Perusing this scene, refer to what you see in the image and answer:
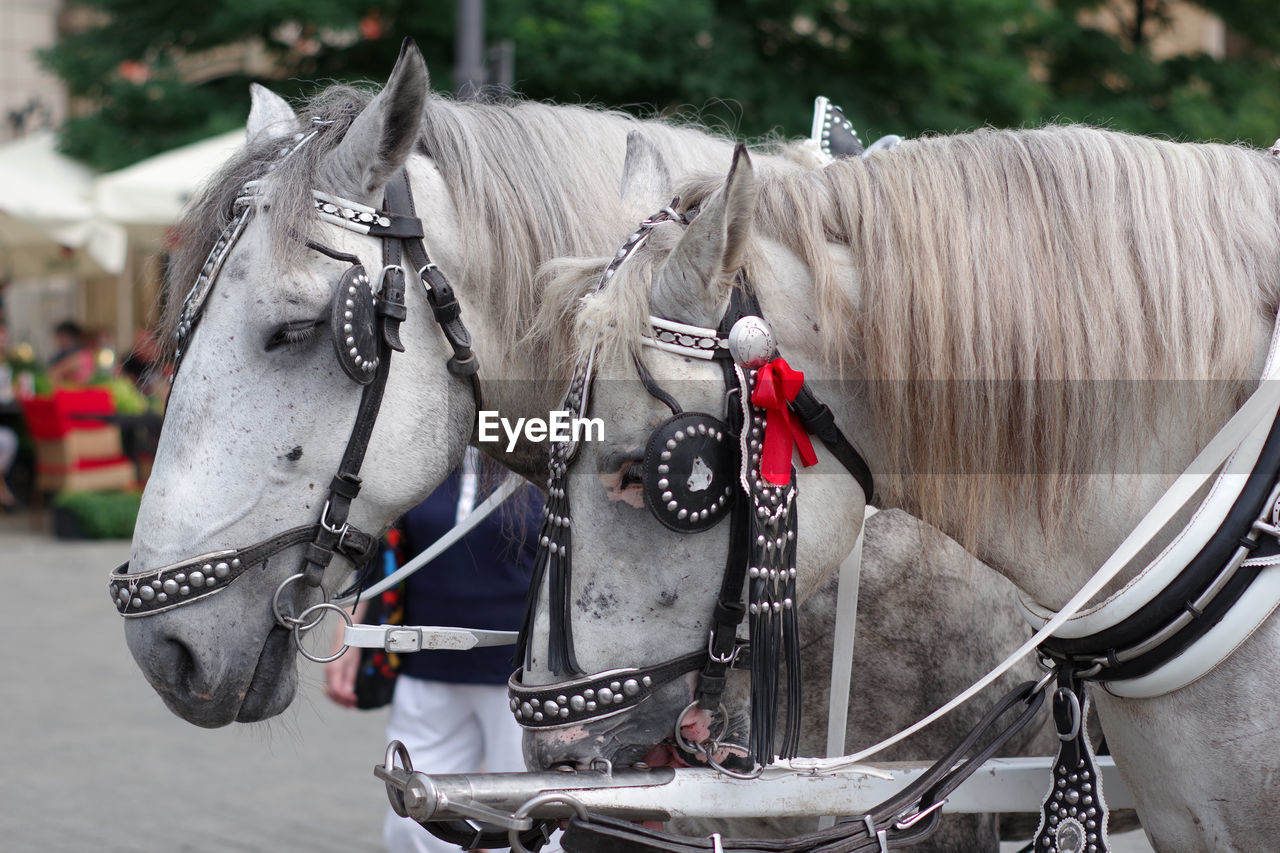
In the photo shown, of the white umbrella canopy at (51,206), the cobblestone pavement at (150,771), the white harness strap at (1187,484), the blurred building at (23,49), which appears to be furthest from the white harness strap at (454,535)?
the blurred building at (23,49)

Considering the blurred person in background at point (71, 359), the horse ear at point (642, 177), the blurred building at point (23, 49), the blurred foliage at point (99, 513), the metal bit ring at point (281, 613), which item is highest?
the blurred building at point (23, 49)

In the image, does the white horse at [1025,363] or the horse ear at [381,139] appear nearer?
the white horse at [1025,363]

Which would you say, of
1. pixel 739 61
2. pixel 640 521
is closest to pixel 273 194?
pixel 640 521

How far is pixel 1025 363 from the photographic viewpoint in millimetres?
1750

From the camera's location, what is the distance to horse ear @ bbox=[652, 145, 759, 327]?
1682mm

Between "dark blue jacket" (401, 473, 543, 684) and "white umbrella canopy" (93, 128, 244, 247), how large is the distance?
716 centimetres

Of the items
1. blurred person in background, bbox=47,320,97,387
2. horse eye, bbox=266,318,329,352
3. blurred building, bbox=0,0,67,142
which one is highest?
blurred building, bbox=0,0,67,142

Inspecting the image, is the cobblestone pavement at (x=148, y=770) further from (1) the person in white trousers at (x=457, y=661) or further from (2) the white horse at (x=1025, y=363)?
(2) the white horse at (x=1025, y=363)

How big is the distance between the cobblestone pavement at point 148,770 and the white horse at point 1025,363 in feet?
7.57

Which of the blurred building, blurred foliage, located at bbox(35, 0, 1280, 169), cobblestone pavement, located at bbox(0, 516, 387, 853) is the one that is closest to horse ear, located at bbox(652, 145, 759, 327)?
cobblestone pavement, located at bbox(0, 516, 387, 853)

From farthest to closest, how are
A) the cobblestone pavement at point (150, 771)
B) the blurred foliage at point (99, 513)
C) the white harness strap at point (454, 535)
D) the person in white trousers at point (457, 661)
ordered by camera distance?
the blurred foliage at point (99, 513) < the cobblestone pavement at point (150, 771) < the person in white trousers at point (457, 661) < the white harness strap at point (454, 535)

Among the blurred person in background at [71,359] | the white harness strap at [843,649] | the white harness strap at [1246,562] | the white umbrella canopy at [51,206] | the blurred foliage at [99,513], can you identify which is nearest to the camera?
the white harness strap at [1246,562]

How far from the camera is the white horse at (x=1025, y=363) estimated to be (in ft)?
5.70

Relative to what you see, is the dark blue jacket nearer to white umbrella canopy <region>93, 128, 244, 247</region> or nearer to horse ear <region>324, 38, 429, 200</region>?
horse ear <region>324, 38, 429, 200</region>
